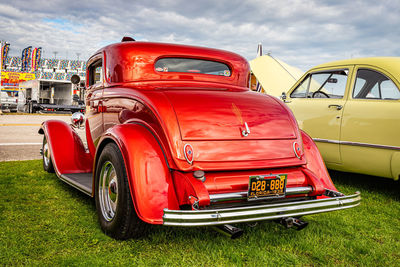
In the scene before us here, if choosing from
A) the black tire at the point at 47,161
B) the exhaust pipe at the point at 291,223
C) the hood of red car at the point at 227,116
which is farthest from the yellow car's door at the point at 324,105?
the black tire at the point at 47,161

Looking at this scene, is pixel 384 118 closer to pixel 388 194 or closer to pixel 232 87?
pixel 388 194

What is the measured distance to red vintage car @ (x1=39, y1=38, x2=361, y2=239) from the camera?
8.42 feet

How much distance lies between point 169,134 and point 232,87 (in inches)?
55.6

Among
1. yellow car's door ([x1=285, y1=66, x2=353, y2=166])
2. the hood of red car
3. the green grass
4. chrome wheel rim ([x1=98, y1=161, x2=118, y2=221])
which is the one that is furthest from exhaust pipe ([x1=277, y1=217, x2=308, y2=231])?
yellow car's door ([x1=285, y1=66, x2=353, y2=166])

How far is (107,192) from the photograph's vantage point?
10.4 feet

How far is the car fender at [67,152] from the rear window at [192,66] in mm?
1559

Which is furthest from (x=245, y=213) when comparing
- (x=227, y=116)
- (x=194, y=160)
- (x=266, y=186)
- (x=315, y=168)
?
(x=315, y=168)

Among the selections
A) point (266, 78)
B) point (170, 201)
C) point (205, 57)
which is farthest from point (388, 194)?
point (266, 78)

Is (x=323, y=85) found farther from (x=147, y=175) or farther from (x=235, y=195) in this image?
(x=147, y=175)

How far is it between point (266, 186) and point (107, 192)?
1.43 m

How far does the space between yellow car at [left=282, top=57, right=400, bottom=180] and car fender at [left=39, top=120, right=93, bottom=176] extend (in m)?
3.21

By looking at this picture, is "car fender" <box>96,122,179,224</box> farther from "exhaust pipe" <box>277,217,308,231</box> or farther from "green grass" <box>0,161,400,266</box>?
"exhaust pipe" <box>277,217,308,231</box>

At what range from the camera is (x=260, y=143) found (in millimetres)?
2936

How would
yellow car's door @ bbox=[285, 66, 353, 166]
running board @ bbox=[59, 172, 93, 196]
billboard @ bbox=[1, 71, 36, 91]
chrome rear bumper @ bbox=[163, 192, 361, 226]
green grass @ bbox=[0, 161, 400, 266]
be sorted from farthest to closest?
billboard @ bbox=[1, 71, 36, 91] < yellow car's door @ bbox=[285, 66, 353, 166] < running board @ bbox=[59, 172, 93, 196] < green grass @ bbox=[0, 161, 400, 266] < chrome rear bumper @ bbox=[163, 192, 361, 226]
